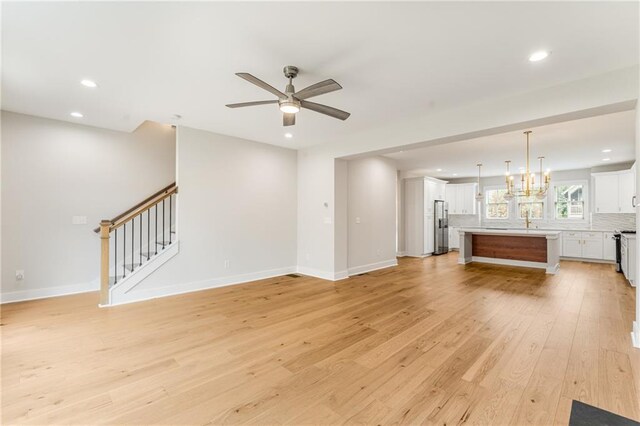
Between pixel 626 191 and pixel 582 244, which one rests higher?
pixel 626 191

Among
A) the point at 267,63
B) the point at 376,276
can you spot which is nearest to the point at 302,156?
the point at 376,276

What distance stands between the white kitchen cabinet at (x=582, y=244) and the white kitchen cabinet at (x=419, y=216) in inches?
146

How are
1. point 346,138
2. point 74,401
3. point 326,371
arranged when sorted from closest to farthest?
point 74,401, point 326,371, point 346,138

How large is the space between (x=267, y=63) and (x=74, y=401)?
3128 millimetres

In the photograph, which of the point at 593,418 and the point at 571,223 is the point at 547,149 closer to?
the point at 571,223

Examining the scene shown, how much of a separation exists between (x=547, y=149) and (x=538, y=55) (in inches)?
185

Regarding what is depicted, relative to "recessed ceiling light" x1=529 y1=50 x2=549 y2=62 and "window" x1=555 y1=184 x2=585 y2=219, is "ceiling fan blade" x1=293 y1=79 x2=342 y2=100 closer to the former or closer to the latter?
"recessed ceiling light" x1=529 y1=50 x2=549 y2=62

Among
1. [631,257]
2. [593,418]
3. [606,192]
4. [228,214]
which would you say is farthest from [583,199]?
[228,214]

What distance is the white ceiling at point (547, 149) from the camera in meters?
4.81

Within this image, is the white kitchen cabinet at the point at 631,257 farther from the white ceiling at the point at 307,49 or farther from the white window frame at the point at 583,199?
the white ceiling at the point at 307,49

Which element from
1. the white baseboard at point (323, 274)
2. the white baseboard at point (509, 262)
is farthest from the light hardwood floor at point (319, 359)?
the white baseboard at point (509, 262)

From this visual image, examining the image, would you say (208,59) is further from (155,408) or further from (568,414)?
(568,414)

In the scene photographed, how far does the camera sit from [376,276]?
6.06 m

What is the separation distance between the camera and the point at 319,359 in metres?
2.57
